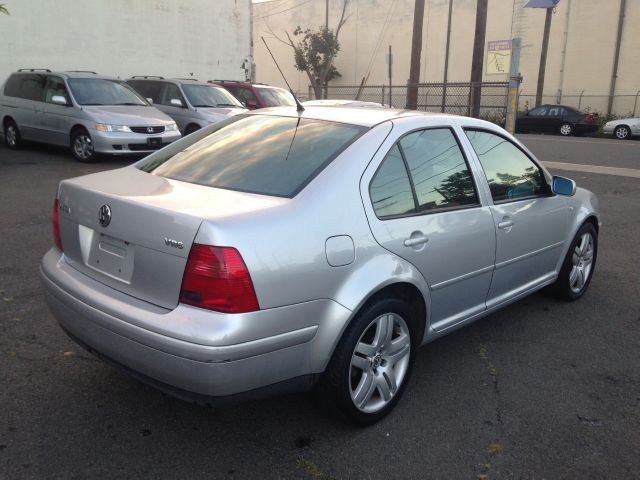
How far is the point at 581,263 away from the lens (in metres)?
4.92

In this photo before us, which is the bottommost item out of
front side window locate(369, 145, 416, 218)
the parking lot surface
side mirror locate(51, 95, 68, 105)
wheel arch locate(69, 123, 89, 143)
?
the parking lot surface

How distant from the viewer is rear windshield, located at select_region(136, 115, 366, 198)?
297 centimetres

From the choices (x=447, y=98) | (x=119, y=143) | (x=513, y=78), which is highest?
(x=513, y=78)

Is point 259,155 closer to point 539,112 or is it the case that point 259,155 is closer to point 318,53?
point 539,112

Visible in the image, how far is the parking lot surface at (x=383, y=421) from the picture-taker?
2713 mm

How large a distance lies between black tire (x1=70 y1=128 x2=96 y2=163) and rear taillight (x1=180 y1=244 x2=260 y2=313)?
372 inches

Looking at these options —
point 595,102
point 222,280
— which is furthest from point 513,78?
point 595,102

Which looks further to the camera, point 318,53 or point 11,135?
point 318,53

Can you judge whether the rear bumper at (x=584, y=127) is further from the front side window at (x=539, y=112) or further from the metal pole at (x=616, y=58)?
the metal pole at (x=616, y=58)

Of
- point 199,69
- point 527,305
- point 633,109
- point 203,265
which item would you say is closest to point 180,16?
point 199,69

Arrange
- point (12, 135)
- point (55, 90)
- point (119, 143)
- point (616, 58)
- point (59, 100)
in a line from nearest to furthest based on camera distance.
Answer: point (119, 143), point (59, 100), point (55, 90), point (12, 135), point (616, 58)

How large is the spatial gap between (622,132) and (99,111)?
20878 mm

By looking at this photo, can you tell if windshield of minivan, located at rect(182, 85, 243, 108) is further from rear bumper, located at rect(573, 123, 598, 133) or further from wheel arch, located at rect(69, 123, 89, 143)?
rear bumper, located at rect(573, 123, 598, 133)

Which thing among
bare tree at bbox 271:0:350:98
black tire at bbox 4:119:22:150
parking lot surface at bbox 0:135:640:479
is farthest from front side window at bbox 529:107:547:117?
parking lot surface at bbox 0:135:640:479
